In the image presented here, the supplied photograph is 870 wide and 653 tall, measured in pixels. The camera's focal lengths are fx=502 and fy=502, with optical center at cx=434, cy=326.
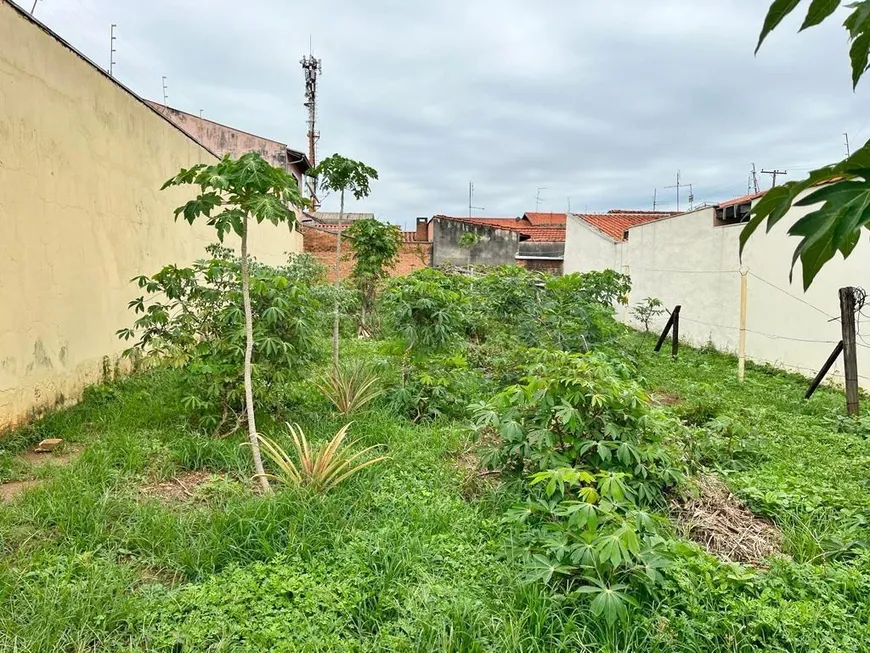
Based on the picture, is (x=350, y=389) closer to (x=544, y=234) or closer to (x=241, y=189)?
(x=241, y=189)

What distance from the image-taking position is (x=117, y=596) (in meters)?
1.96

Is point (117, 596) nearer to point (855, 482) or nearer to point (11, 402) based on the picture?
point (11, 402)

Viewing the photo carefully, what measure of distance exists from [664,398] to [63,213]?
6.05 metres

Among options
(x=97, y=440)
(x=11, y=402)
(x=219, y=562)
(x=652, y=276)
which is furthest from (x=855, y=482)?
(x=652, y=276)

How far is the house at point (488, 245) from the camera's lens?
52.7 feet

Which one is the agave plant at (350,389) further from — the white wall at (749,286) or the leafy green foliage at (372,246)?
the white wall at (749,286)

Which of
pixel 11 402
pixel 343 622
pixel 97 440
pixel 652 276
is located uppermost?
pixel 652 276

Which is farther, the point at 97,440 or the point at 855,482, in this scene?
the point at 97,440

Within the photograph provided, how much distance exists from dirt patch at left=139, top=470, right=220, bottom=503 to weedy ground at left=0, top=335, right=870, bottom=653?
2 cm

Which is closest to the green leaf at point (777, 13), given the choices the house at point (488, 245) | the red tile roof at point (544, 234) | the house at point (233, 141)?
the house at point (488, 245)

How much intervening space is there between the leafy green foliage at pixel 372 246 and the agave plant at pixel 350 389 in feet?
8.28

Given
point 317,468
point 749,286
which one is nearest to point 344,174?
point 317,468

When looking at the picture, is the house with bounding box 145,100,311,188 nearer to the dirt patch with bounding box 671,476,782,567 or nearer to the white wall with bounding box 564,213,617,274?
the white wall with bounding box 564,213,617,274

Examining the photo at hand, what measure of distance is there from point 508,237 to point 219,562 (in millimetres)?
15747
